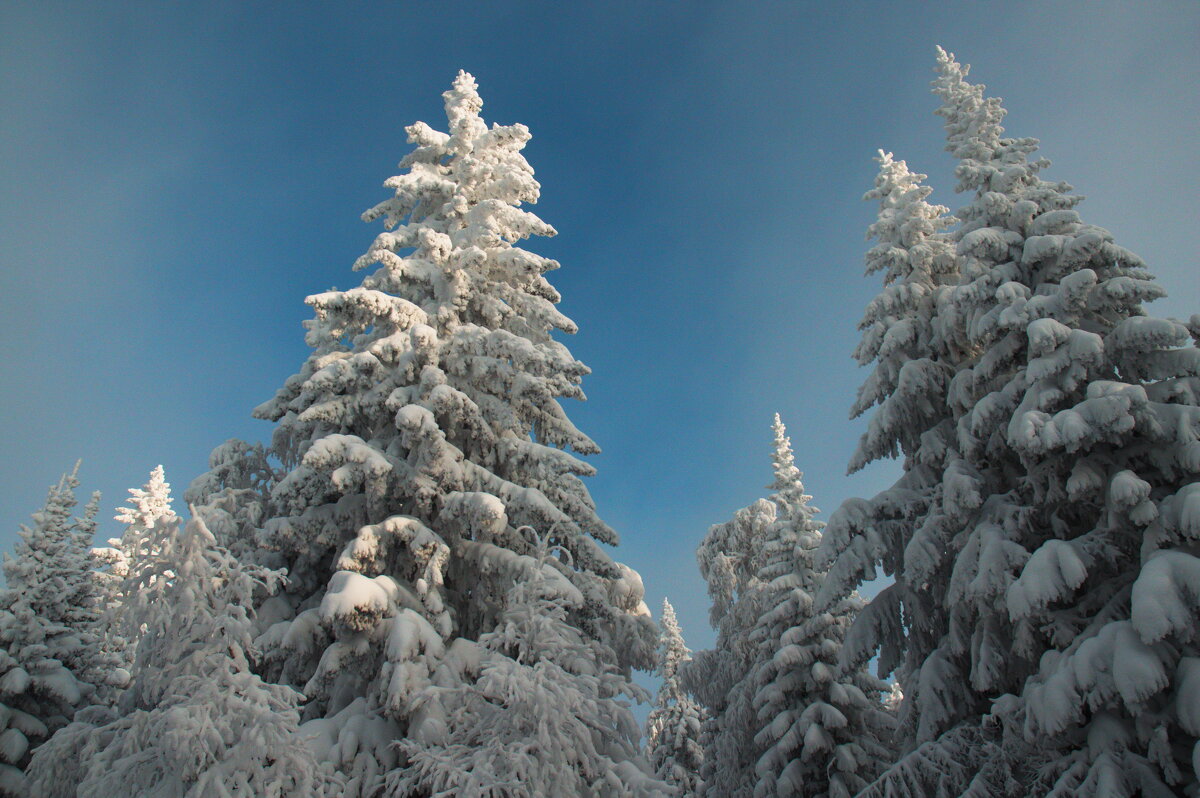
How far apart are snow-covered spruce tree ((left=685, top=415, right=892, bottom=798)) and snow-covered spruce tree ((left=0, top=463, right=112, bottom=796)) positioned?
16.3 m

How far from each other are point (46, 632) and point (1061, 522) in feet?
71.3

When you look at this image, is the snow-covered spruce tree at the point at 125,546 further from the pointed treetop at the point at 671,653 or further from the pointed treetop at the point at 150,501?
the pointed treetop at the point at 671,653

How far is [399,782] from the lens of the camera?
7418mm

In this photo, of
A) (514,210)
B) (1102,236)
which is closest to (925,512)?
(1102,236)

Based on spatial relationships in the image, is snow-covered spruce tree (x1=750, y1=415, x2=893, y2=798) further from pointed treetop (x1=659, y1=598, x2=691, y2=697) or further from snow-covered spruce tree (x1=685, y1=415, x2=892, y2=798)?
pointed treetop (x1=659, y1=598, x2=691, y2=697)

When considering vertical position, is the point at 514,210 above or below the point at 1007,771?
above

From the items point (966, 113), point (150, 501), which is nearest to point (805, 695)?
point (966, 113)

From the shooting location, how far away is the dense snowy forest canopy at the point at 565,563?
23.2 ft

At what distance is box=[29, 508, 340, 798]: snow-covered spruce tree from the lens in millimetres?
6113

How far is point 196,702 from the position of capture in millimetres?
6258

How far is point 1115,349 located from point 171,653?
12893 mm

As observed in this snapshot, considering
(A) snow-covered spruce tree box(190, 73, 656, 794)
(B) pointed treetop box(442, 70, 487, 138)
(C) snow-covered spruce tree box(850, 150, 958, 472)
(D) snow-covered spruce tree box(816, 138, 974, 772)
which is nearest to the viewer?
(A) snow-covered spruce tree box(190, 73, 656, 794)

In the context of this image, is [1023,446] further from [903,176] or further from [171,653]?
[171,653]

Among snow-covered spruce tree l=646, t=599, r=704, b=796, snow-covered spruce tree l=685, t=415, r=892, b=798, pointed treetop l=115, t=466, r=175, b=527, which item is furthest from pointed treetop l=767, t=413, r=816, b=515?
pointed treetop l=115, t=466, r=175, b=527
